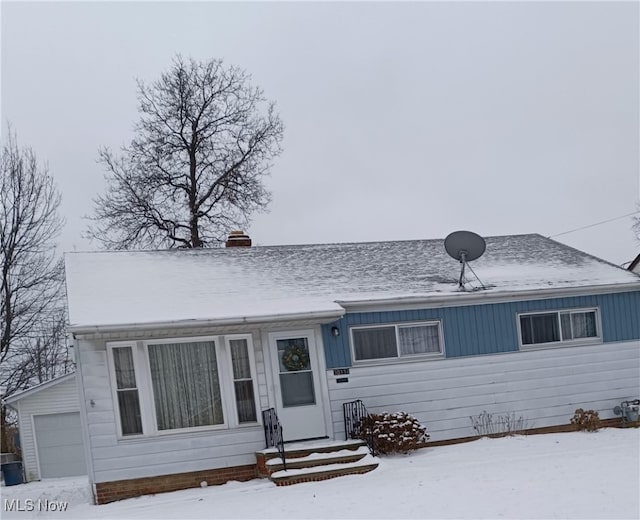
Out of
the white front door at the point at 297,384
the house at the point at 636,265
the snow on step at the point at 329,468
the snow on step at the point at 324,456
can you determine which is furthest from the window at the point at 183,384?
the house at the point at 636,265

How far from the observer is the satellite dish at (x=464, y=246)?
1472 cm

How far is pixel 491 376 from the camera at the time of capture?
1430 cm

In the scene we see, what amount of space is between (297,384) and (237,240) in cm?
464

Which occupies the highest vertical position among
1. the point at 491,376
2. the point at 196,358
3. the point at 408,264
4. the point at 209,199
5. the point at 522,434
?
the point at 209,199

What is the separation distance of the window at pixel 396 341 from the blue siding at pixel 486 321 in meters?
0.14

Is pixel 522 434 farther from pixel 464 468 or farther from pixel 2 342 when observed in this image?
pixel 2 342

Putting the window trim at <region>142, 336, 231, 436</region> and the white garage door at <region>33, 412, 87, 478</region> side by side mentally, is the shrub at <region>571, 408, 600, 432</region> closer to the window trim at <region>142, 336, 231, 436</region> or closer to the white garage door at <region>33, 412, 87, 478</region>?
the window trim at <region>142, 336, 231, 436</region>

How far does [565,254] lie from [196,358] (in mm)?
8777

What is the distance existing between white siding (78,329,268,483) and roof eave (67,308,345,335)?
19.8 inches

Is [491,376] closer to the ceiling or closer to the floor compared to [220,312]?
closer to the floor

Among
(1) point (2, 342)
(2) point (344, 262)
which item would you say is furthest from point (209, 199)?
(2) point (344, 262)

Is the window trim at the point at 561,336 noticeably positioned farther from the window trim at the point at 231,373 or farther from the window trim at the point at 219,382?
the window trim at the point at 219,382

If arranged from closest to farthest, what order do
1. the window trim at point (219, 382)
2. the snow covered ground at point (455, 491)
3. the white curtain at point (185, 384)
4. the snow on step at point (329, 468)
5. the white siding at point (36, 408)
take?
the snow covered ground at point (455, 491) → the snow on step at point (329, 468) → the window trim at point (219, 382) → the white curtain at point (185, 384) → the white siding at point (36, 408)

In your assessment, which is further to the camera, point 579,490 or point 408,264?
point 408,264
